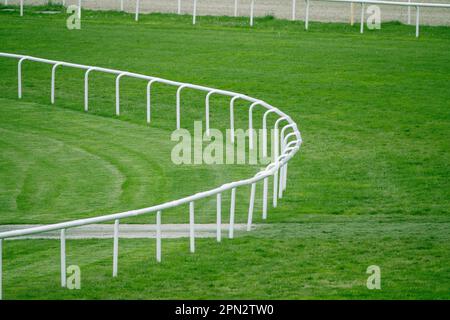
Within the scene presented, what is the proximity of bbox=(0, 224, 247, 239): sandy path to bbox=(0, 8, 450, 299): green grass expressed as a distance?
37 cm

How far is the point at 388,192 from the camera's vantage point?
1591 centimetres

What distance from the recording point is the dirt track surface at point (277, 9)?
32.1 m

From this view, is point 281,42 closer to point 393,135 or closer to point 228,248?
point 393,135

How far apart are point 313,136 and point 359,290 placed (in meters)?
8.47

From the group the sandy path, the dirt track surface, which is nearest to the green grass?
the sandy path

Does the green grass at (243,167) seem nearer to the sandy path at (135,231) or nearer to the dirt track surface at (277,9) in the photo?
the sandy path at (135,231)

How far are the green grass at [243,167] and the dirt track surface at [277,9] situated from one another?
219cm

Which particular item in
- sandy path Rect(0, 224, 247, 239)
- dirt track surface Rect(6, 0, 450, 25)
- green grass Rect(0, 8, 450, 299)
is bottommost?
sandy path Rect(0, 224, 247, 239)

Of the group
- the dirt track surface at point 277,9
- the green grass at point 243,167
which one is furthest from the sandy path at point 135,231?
the dirt track surface at point 277,9

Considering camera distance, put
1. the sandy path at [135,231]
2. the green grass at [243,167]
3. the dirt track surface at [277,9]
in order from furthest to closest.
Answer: the dirt track surface at [277,9] → the sandy path at [135,231] → the green grass at [243,167]

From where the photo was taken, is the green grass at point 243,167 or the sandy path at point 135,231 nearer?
the green grass at point 243,167

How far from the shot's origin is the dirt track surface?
32.1 metres

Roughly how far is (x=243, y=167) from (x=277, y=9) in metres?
16.8

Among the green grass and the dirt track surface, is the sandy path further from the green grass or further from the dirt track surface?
the dirt track surface
